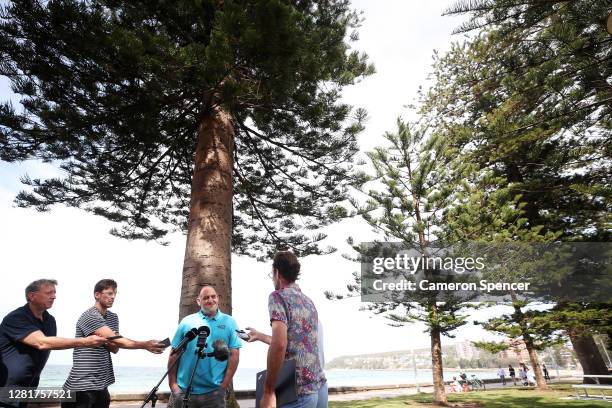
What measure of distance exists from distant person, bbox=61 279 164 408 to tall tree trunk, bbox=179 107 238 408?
0.80 meters

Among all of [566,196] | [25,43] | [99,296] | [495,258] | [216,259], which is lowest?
[99,296]

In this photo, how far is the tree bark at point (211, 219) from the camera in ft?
11.3

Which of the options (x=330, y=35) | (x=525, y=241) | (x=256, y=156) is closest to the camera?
(x=330, y=35)

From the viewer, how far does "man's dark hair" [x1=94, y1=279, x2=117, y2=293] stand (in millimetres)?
2691

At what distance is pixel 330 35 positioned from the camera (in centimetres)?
440

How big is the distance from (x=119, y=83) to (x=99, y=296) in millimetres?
2383

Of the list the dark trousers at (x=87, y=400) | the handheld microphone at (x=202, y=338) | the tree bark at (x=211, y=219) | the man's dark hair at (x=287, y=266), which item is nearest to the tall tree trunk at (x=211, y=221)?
the tree bark at (x=211, y=219)

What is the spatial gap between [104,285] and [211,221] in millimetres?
1271

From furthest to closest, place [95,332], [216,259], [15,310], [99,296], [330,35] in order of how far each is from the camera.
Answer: [330,35] → [216,259] → [99,296] → [95,332] → [15,310]

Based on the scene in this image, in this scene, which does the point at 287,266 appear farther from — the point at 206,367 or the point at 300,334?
the point at 206,367

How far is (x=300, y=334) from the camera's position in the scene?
180 centimetres

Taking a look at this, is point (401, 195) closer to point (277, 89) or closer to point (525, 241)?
point (525, 241)

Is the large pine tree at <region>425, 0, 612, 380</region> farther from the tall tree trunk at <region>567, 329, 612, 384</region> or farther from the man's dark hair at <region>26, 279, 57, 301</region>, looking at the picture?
the man's dark hair at <region>26, 279, 57, 301</region>

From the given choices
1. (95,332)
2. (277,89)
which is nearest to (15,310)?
(95,332)
